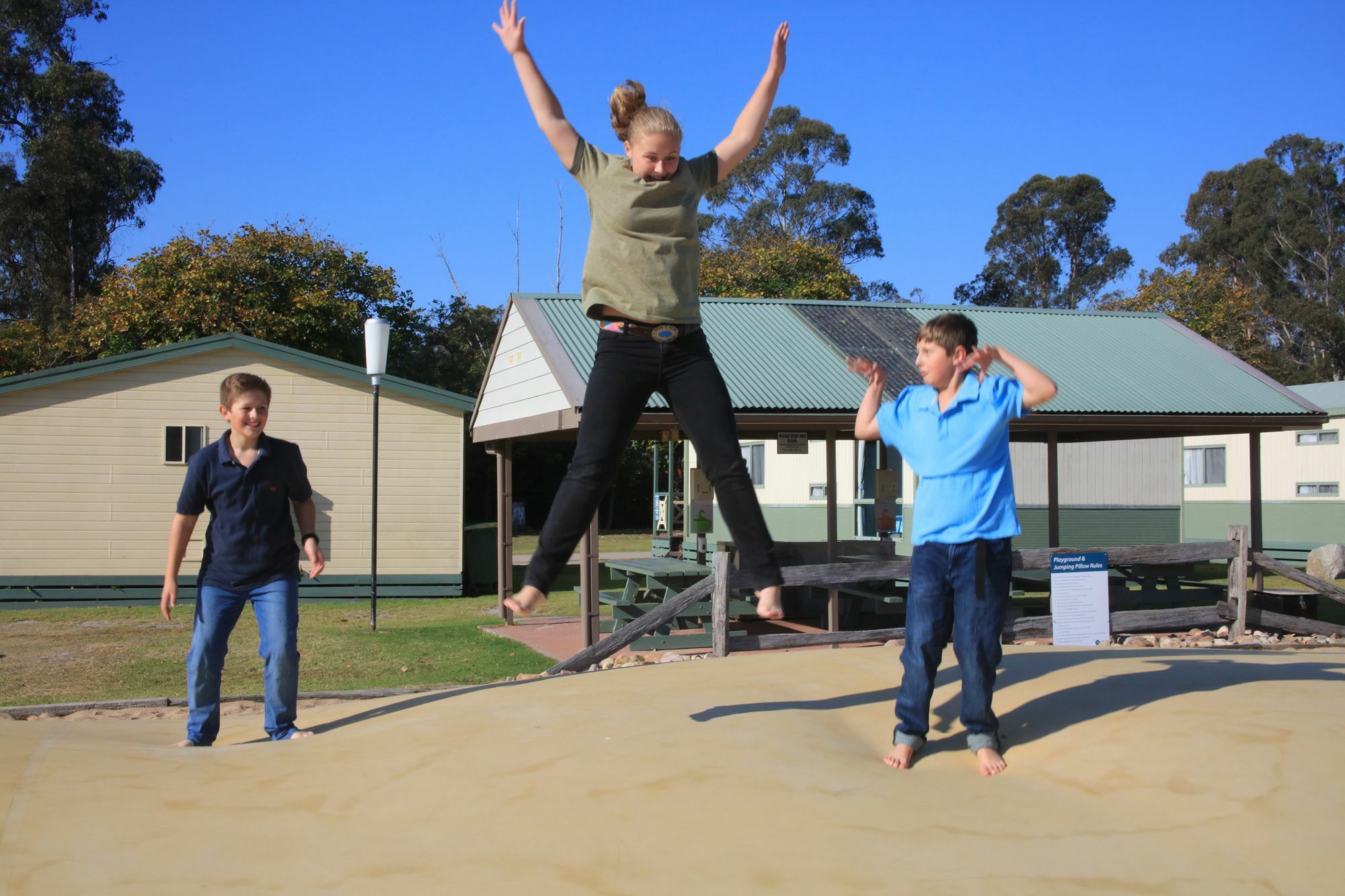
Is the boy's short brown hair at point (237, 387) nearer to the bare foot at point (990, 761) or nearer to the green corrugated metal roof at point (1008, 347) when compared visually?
the bare foot at point (990, 761)

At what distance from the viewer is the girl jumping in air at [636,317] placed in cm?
368

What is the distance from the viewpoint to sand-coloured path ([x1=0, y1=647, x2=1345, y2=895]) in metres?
2.84

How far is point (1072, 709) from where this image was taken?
4.65m

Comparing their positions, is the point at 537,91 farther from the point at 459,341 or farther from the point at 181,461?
the point at 459,341

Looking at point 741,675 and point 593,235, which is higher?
point 593,235

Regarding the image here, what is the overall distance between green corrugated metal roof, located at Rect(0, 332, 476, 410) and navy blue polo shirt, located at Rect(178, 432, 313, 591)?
Result: 11820mm

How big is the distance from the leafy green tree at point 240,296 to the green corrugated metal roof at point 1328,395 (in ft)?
81.9

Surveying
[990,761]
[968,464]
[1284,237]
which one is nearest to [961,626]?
[990,761]

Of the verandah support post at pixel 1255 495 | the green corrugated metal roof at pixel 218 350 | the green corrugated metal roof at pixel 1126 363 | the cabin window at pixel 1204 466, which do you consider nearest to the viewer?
the green corrugated metal roof at pixel 1126 363

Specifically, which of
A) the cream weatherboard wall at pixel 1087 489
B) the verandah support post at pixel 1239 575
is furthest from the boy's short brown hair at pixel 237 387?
the cream weatherboard wall at pixel 1087 489

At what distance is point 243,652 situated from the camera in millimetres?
11852

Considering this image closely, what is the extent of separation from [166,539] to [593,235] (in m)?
15.6

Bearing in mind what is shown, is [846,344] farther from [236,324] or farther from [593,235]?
[236,324]

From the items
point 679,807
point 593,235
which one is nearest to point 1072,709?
point 679,807
